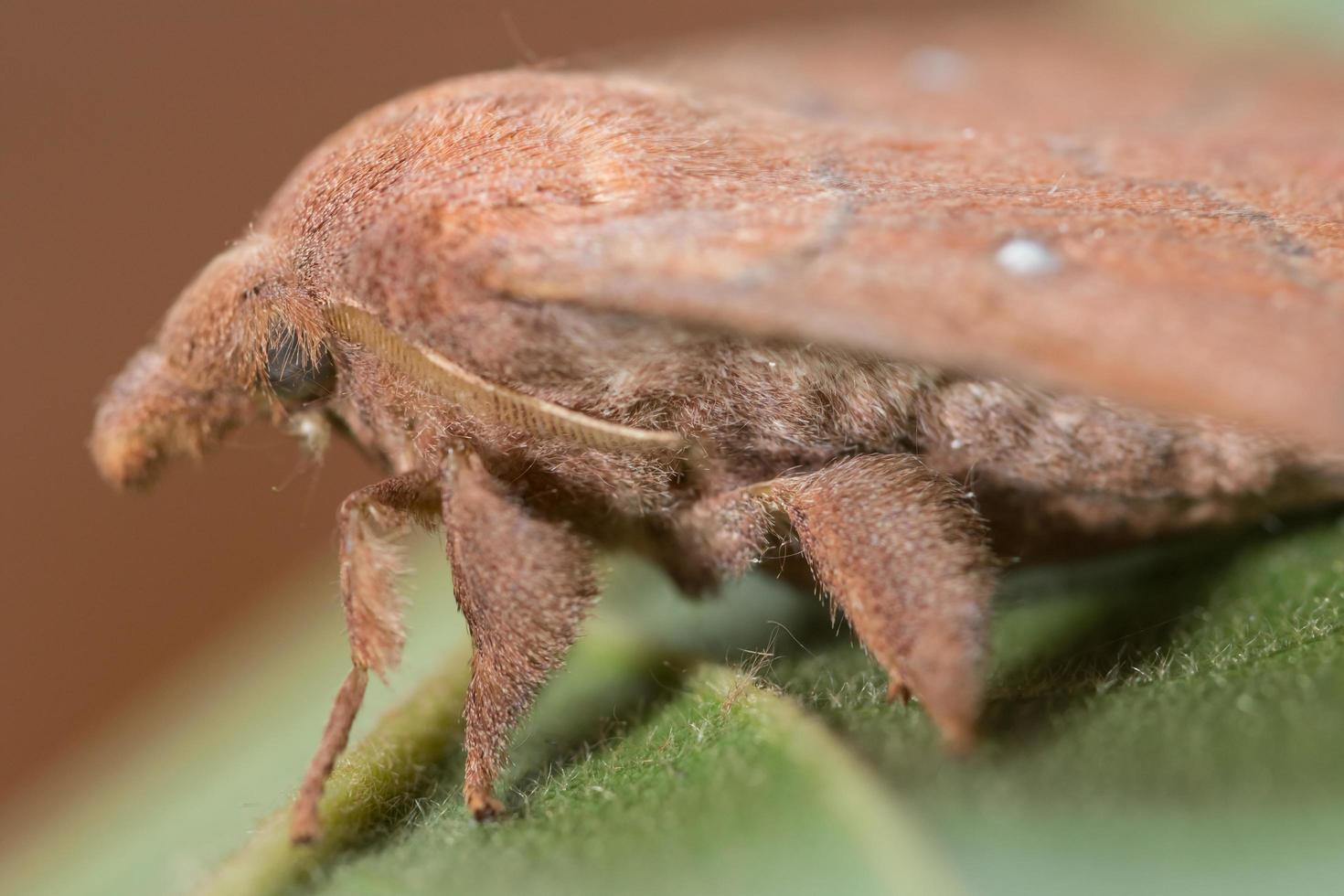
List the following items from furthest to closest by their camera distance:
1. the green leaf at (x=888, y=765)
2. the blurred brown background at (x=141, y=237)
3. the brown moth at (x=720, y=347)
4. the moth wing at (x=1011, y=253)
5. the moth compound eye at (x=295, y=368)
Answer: the blurred brown background at (x=141, y=237) < the moth compound eye at (x=295, y=368) < the brown moth at (x=720, y=347) < the green leaf at (x=888, y=765) < the moth wing at (x=1011, y=253)

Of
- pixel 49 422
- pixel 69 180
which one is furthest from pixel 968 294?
pixel 69 180

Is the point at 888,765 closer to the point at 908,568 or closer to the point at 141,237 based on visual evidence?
the point at 908,568

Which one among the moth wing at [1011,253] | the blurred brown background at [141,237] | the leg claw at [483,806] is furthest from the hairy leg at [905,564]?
the blurred brown background at [141,237]

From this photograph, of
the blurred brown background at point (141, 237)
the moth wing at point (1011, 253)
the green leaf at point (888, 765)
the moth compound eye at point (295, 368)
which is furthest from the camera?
the blurred brown background at point (141, 237)

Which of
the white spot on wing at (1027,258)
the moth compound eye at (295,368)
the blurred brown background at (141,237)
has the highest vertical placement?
the white spot on wing at (1027,258)

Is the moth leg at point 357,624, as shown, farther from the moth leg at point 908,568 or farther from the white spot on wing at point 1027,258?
the white spot on wing at point 1027,258

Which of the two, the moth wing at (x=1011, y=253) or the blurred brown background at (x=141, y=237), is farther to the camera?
the blurred brown background at (x=141, y=237)

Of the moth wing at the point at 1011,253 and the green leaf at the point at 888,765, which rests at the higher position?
the moth wing at the point at 1011,253

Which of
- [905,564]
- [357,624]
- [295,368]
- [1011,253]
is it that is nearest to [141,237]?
[295,368]
